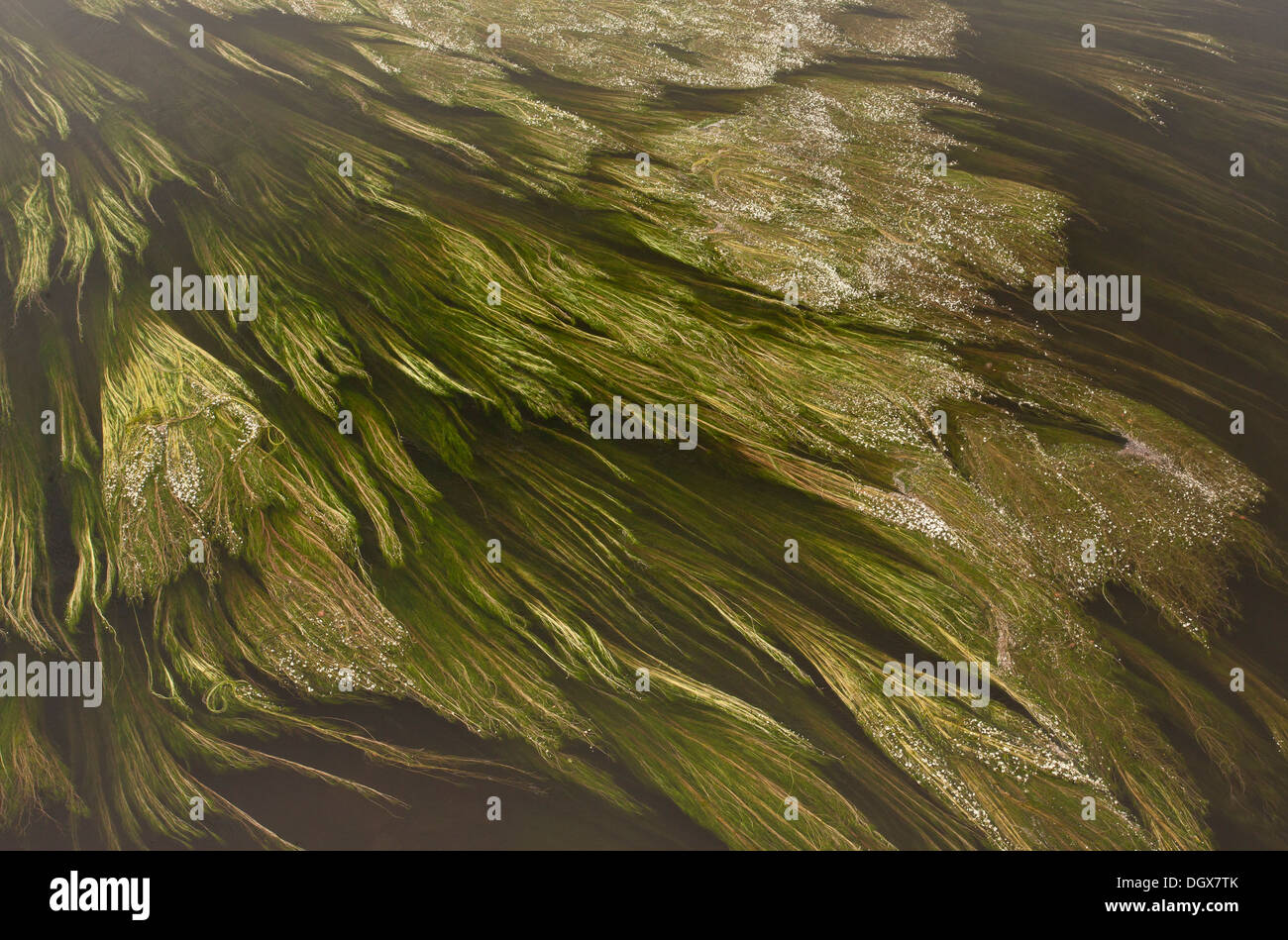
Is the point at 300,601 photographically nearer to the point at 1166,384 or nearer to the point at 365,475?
the point at 365,475

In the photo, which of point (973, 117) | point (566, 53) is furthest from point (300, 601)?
point (973, 117)

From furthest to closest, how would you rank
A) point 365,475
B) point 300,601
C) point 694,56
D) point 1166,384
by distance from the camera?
point 694,56, point 1166,384, point 365,475, point 300,601
